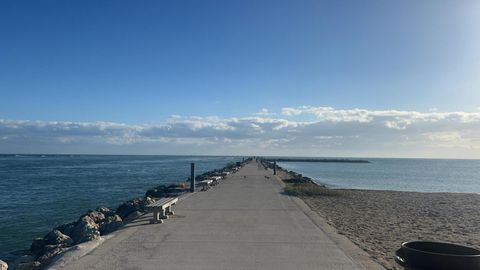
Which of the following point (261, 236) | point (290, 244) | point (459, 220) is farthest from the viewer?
point (459, 220)

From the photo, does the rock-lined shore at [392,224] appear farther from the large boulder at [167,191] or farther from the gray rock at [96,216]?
the gray rock at [96,216]

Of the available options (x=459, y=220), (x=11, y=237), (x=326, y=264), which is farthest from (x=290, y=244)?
(x=11, y=237)

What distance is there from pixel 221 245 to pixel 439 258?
14.5 feet

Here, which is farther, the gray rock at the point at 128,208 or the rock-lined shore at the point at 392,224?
the gray rock at the point at 128,208

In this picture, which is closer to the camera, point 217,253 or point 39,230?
point 217,253

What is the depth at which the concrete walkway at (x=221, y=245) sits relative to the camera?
263 inches

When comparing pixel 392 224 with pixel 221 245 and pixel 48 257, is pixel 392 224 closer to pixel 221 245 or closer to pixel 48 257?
pixel 221 245

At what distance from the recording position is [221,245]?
7980 millimetres

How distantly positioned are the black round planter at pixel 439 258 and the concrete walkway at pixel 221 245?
204 cm

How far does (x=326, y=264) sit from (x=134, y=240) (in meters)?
3.73

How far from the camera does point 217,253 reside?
24.0 feet

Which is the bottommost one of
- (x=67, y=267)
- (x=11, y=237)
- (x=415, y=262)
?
(x=11, y=237)

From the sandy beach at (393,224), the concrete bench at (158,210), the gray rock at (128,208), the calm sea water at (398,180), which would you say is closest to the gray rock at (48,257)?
the concrete bench at (158,210)

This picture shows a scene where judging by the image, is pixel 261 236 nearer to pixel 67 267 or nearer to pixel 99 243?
pixel 99 243
